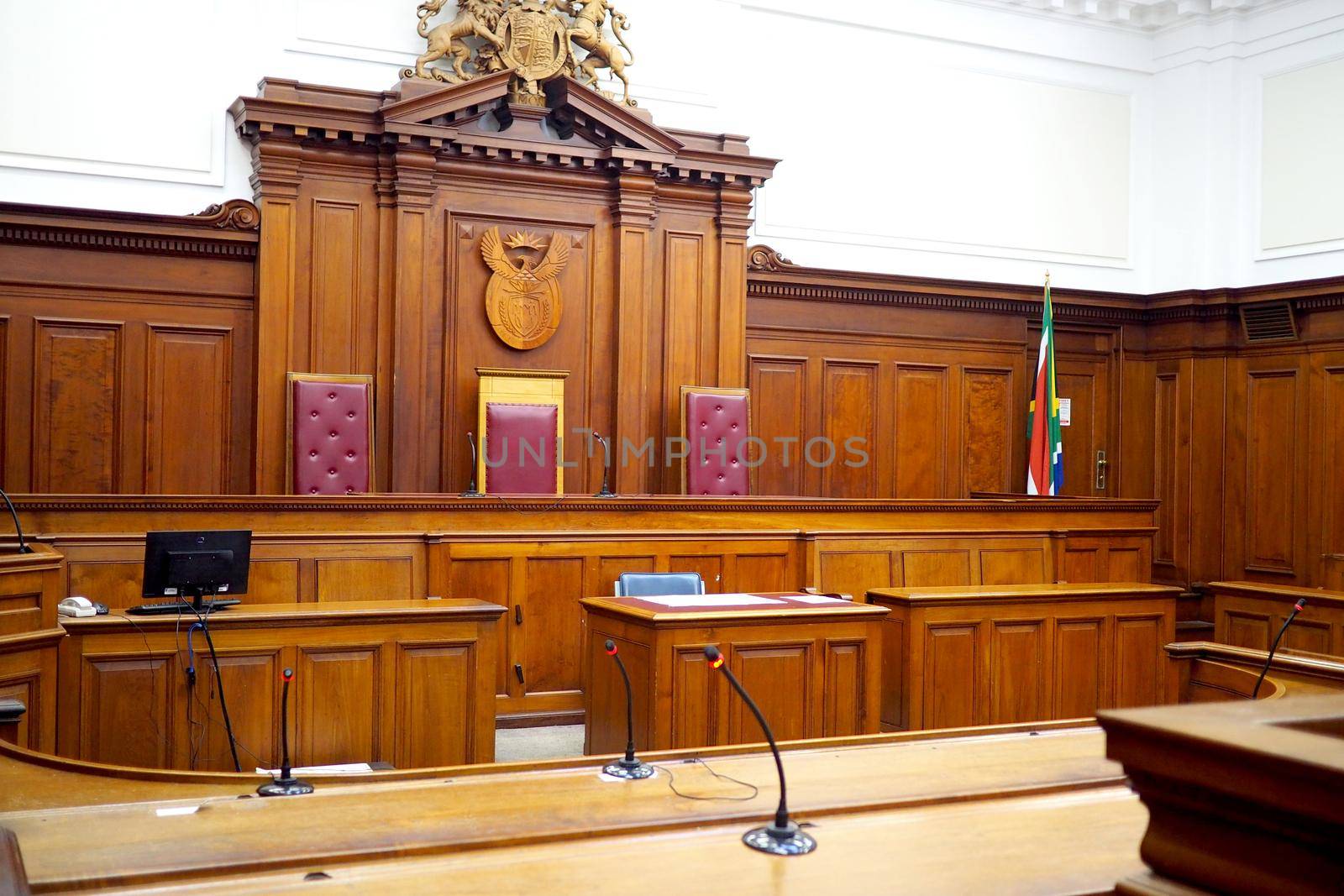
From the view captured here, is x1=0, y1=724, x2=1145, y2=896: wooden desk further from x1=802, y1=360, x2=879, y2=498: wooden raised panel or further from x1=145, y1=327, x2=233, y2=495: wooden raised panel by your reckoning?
x1=802, y1=360, x2=879, y2=498: wooden raised panel

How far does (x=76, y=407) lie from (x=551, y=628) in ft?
10.5

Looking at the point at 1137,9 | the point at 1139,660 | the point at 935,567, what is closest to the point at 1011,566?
the point at 935,567

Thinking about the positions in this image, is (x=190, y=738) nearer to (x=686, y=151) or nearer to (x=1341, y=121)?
(x=686, y=151)

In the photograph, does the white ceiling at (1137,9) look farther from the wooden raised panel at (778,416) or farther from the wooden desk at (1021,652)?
the wooden desk at (1021,652)

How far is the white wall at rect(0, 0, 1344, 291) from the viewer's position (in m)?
6.70

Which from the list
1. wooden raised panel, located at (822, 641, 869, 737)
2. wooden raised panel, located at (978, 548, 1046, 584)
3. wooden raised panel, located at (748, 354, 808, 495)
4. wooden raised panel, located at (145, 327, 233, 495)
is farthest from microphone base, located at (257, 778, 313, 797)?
wooden raised panel, located at (748, 354, 808, 495)

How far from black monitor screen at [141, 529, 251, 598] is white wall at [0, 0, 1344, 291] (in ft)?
11.2

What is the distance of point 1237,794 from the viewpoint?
4.01ft

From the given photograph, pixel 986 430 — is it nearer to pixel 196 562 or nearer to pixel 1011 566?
pixel 1011 566

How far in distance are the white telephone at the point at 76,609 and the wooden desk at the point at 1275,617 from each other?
17.8 feet

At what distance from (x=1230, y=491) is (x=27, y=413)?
8091 mm

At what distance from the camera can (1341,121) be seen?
332 inches

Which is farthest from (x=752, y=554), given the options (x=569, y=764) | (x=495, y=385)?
(x=569, y=764)

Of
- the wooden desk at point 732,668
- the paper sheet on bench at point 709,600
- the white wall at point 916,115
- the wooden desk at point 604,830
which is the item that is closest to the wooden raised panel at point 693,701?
the wooden desk at point 732,668
